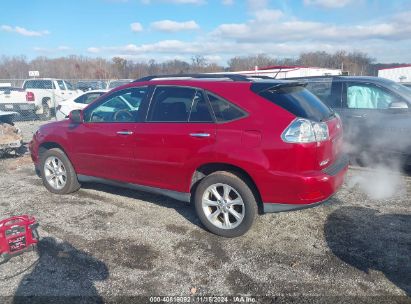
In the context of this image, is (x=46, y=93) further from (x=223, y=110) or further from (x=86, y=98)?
(x=223, y=110)

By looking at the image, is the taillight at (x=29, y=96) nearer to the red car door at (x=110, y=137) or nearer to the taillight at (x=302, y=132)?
the red car door at (x=110, y=137)

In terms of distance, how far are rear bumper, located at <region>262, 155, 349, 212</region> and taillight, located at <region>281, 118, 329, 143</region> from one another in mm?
337

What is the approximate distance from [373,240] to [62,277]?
3159 millimetres

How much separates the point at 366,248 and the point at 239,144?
1.68 m

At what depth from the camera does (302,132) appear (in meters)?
3.39

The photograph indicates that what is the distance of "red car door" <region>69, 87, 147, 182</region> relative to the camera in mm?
4430

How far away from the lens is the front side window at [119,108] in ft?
14.5

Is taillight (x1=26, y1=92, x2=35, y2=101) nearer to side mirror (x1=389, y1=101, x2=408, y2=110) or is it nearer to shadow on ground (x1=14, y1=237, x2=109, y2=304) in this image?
shadow on ground (x1=14, y1=237, x2=109, y2=304)

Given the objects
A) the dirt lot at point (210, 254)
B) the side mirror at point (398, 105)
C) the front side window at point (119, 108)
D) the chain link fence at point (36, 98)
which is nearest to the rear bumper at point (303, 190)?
the dirt lot at point (210, 254)

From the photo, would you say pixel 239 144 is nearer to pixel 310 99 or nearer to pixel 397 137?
pixel 310 99

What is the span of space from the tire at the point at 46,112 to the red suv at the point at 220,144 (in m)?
13.6

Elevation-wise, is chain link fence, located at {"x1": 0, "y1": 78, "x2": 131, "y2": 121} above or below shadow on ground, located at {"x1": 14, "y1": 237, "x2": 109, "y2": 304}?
above

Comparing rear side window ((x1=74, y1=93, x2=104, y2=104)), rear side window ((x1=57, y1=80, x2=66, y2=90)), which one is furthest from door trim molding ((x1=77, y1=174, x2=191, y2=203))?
rear side window ((x1=57, y1=80, x2=66, y2=90))

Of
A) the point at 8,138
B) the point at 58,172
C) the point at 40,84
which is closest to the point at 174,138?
the point at 58,172
